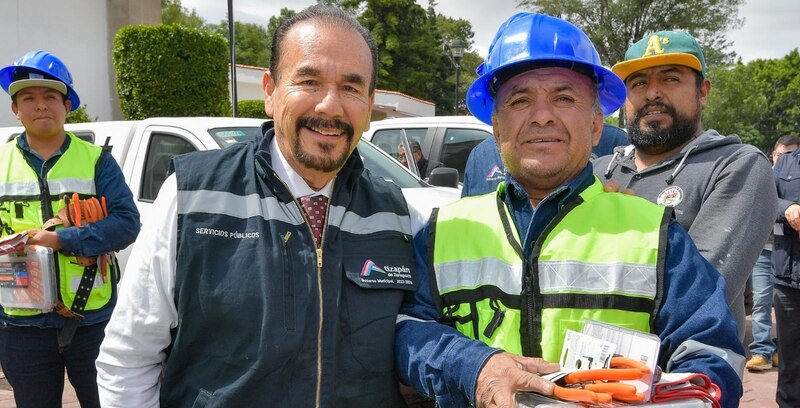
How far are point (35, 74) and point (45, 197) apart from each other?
72 centimetres

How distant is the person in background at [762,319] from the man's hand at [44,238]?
19.5 feet

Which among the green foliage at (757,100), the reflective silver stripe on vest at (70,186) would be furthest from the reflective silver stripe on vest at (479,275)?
Answer: the green foliage at (757,100)

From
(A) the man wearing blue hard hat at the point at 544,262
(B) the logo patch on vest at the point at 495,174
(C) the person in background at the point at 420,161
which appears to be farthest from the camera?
(C) the person in background at the point at 420,161

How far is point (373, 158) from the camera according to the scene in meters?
5.91

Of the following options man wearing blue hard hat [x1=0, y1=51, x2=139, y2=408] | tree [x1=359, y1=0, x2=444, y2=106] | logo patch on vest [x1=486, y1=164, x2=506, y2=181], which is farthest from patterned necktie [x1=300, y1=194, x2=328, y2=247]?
tree [x1=359, y1=0, x2=444, y2=106]

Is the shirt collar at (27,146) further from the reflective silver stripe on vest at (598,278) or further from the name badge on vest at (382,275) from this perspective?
the reflective silver stripe on vest at (598,278)

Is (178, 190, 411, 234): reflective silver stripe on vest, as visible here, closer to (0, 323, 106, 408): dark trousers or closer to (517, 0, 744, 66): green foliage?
(0, 323, 106, 408): dark trousers

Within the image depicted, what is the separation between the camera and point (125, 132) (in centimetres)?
587

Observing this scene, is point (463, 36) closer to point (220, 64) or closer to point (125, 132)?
point (220, 64)

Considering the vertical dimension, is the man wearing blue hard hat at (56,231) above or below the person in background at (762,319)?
above

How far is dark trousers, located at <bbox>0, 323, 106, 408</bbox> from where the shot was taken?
336cm

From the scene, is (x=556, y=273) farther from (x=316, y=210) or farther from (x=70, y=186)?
(x=70, y=186)

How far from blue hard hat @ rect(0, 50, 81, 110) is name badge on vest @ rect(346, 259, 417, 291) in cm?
267

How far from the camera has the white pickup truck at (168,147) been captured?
5.39 metres
